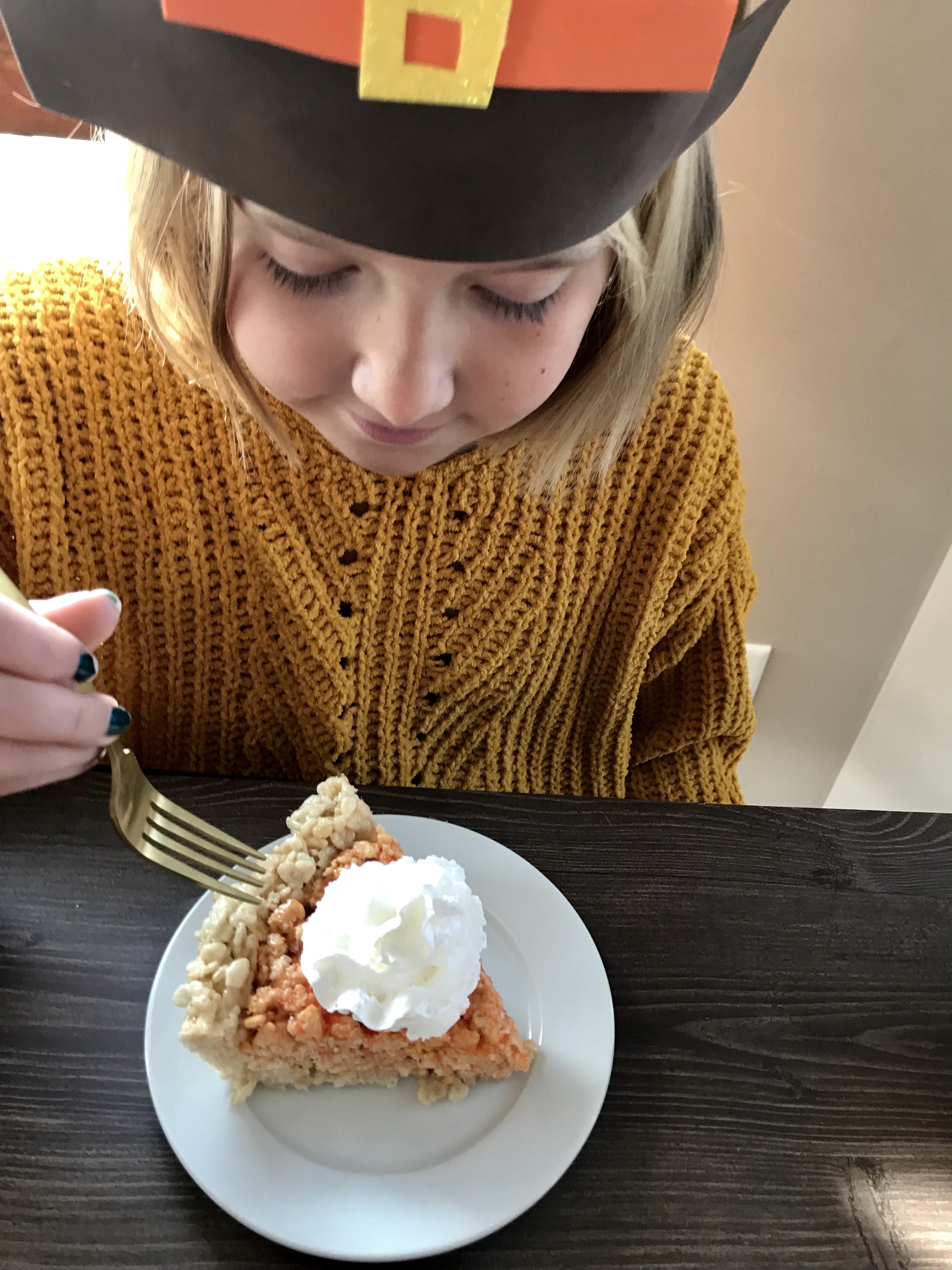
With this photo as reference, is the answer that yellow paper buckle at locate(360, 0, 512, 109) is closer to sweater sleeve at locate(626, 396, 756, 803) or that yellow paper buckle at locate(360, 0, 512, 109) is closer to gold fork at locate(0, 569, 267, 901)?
gold fork at locate(0, 569, 267, 901)

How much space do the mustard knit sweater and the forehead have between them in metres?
0.26

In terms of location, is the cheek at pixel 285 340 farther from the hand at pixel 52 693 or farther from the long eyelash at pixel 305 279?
the hand at pixel 52 693

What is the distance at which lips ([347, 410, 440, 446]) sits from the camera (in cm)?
62

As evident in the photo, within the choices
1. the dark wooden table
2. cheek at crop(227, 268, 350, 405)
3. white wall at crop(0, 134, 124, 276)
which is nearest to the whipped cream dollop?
the dark wooden table

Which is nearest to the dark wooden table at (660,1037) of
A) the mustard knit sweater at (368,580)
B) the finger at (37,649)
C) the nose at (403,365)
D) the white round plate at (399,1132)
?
the white round plate at (399,1132)

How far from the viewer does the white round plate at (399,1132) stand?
50cm

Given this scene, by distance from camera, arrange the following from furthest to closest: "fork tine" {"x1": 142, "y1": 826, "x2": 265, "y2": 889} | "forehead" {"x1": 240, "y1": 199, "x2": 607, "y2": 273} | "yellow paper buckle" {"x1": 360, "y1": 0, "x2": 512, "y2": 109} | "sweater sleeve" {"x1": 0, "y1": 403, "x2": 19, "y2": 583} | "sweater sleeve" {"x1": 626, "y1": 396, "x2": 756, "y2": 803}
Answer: "sweater sleeve" {"x1": 626, "y1": 396, "x2": 756, "y2": 803} → "sweater sleeve" {"x1": 0, "y1": 403, "x2": 19, "y2": 583} → "fork tine" {"x1": 142, "y1": 826, "x2": 265, "y2": 889} → "forehead" {"x1": 240, "y1": 199, "x2": 607, "y2": 273} → "yellow paper buckle" {"x1": 360, "y1": 0, "x2": 512, "y2": 109}

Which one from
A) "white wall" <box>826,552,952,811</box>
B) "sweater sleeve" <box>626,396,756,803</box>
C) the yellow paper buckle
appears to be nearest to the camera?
the yellow paper buckle

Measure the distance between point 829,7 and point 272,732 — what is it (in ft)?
3.02

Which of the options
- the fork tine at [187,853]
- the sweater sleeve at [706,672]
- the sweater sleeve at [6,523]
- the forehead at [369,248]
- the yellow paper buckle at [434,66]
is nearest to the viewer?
the yellow paper buckle at [434,66]

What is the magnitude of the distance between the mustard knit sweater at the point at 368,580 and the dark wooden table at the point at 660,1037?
14cm

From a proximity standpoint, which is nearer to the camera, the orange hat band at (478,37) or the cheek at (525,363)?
the orange hat band at (478,37)

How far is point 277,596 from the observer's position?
A: 803 millimetres

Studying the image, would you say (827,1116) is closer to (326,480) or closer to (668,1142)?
(668,1142)
